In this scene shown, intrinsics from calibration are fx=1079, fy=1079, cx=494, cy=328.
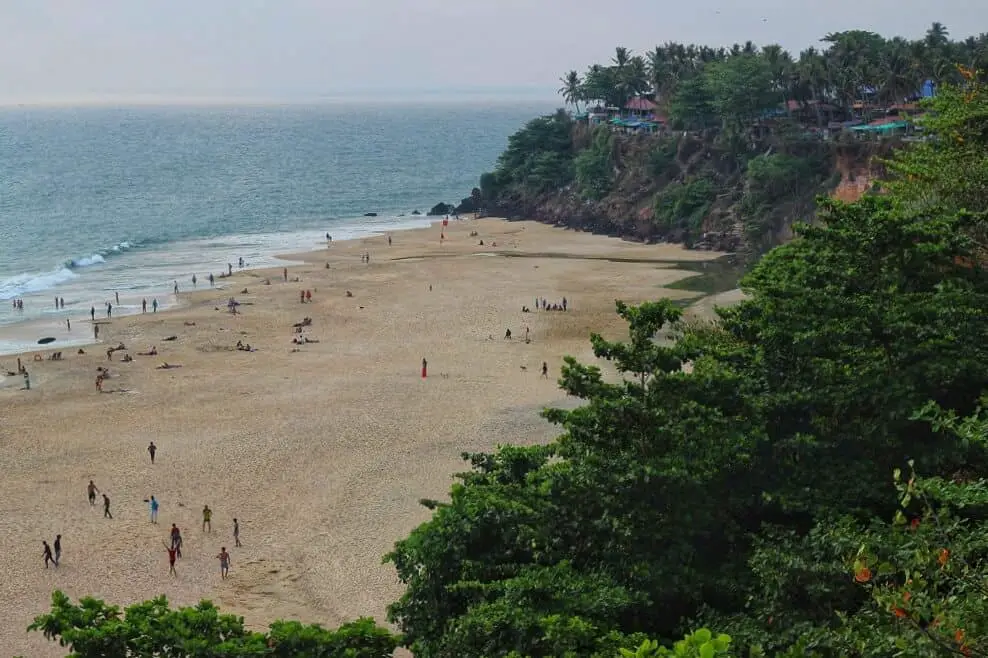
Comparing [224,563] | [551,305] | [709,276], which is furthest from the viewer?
[709,276]

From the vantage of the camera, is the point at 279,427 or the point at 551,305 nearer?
the point at 279,427

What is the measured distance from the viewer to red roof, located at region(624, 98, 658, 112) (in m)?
102

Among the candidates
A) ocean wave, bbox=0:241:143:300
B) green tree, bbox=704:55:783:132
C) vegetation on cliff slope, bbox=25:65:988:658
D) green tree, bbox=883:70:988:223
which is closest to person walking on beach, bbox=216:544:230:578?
vegetation on cliff slope, bbox=25:65:988:658

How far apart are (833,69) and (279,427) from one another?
58.5 m

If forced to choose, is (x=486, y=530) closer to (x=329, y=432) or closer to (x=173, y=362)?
(x=329, y=432)

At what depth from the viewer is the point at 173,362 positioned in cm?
4572

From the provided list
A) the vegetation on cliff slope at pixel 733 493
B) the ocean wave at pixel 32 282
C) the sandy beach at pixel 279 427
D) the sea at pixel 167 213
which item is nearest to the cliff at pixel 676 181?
the sea at pixel 167 213

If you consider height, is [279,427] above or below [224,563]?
above

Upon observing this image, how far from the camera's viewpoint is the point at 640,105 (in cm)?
10325

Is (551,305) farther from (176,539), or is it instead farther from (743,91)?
(743,91)

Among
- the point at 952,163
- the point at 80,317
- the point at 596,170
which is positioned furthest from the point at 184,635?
the point at 596,170

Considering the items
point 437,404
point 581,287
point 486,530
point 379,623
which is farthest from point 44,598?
point 581,287

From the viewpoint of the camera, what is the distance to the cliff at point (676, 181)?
231ft

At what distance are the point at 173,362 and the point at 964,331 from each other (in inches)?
1381
